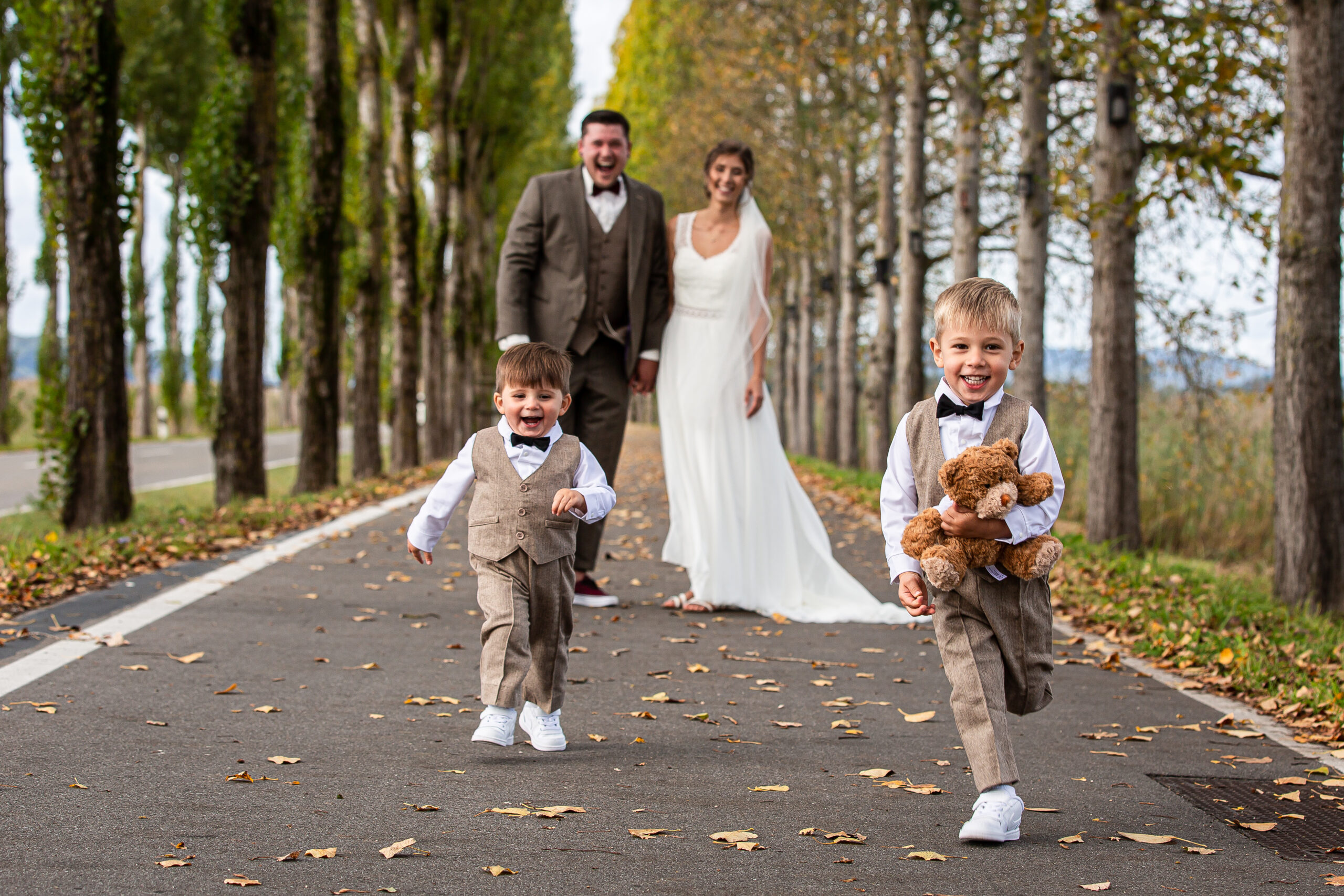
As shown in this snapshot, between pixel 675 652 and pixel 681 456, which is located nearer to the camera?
pixel 675 652

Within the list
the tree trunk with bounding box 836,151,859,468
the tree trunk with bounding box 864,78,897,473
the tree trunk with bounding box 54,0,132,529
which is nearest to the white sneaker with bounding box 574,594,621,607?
the tree trunk with bounding box 54,0,132,529

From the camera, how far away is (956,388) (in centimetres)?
393

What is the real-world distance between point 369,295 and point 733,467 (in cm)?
1353

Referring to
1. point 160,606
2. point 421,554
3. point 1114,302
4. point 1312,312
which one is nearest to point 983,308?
point 421,554

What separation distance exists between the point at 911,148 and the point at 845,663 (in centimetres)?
1384

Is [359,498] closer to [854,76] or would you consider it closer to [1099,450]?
[1099,450]

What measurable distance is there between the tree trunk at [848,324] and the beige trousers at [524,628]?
21664 mm

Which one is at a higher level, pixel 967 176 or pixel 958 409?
pixel 967 176

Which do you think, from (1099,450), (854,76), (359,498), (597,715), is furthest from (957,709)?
(854,76)

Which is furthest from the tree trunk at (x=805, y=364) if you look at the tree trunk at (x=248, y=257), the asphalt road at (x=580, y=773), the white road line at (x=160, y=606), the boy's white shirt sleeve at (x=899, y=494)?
the boy's white shirt sleeve at (x=899, y=494)

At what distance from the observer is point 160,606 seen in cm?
722

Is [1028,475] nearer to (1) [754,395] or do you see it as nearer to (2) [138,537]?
(1) [754,395]

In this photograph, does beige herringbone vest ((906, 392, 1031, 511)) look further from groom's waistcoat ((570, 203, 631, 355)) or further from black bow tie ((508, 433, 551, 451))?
groom's waistcoat ((570, 203, 631, 355))

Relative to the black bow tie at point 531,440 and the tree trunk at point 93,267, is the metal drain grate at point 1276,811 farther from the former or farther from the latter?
the tree trunk at point 93,267
